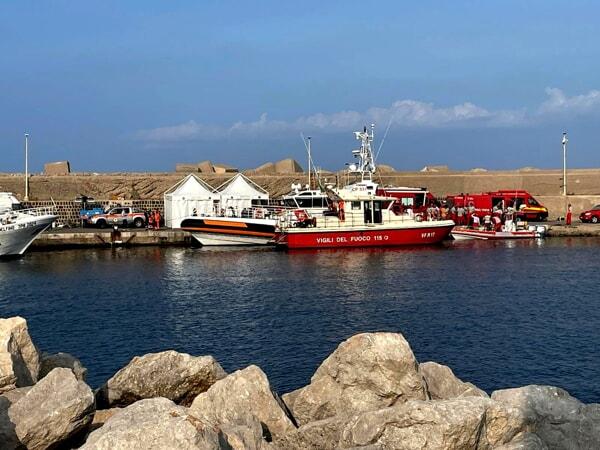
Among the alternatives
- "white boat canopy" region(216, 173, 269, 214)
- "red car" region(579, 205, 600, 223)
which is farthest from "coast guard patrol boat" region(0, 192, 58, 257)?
"red car" region(579, 205, 600, 223)

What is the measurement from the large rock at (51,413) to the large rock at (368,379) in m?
2.69

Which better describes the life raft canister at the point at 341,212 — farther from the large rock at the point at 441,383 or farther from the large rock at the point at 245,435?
the large rock at the point at 245,435

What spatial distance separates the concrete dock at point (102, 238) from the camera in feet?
136

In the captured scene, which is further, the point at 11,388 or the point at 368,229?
the point at 368,229

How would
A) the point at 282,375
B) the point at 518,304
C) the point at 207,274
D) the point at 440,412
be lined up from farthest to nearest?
1. the point at 207,274
2. the point at 518,304
3. the point at 282,375
4. the point at 440,412

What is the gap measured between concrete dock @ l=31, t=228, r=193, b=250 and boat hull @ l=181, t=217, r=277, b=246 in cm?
149

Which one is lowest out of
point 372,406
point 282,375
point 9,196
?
point 282,375

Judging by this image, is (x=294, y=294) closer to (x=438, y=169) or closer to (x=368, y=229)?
(x=368, y=229)

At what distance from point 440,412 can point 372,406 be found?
71.2 inches

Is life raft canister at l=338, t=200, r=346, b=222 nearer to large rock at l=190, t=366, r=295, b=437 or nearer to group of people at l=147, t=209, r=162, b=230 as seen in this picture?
group of people at l=147, t=209, r=162, b=230

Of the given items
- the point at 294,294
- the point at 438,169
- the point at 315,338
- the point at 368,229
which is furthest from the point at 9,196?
the point at 438,169

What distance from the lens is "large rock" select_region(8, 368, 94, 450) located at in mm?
7591

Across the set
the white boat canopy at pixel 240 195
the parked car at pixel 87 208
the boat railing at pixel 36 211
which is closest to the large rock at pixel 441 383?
the boat railing at pixel 36 211

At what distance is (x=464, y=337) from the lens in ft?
62.4
